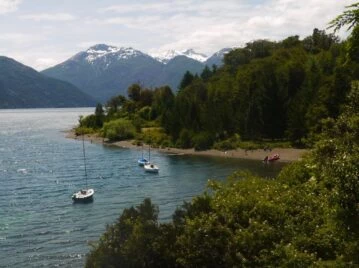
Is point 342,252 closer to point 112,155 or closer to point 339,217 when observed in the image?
point 339,217

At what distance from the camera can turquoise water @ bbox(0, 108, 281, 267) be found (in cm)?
4828

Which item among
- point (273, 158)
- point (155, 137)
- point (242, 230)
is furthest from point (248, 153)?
point (242, 230)

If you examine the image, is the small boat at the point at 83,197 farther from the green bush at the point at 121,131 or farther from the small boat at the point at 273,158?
the green bush at the point at 121,131

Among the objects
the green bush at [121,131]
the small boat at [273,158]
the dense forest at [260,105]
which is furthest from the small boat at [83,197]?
the green bush at [121,131]

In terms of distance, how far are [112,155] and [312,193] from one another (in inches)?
3985

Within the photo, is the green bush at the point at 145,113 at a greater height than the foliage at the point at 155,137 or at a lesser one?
greater

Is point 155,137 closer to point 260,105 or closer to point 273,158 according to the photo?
point 260,105

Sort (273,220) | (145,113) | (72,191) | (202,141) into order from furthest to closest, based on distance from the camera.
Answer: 1. (145,113)
2. (202,141)
3. (72,191)
4. (273,220)

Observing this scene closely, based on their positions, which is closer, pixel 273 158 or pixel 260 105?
pixel 273 158

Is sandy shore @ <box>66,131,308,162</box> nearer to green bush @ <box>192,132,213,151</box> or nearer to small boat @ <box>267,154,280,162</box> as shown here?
small boat @ <box>267,154,280,162</box>

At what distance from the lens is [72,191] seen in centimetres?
7688

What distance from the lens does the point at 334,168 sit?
14156 mm

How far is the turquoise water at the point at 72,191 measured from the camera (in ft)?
158

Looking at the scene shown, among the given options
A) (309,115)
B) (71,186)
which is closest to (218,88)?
(309,115)
